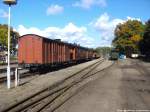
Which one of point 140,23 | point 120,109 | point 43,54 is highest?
point 140,23

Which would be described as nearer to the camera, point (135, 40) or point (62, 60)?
point (62, 60)

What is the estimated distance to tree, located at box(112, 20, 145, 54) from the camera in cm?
10625

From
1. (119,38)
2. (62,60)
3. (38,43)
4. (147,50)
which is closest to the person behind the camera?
(38,43)

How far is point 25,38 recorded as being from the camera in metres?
30.2

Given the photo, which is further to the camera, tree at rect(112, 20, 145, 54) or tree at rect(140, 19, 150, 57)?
tree at rect(112, 20, 145, 54)

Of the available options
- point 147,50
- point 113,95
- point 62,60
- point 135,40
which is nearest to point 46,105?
point 113,95

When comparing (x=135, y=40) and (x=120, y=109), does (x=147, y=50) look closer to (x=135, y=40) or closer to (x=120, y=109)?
(x=135, y=40)

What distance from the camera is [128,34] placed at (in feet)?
360

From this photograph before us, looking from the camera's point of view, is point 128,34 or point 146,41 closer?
point 146,41

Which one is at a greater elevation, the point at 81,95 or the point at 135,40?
the point at 135,40

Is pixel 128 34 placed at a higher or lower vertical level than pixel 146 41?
higher

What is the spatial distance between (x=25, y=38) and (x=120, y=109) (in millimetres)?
19604

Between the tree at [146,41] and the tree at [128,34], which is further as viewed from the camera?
the tree at [128,34]

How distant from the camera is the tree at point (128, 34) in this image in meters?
106
